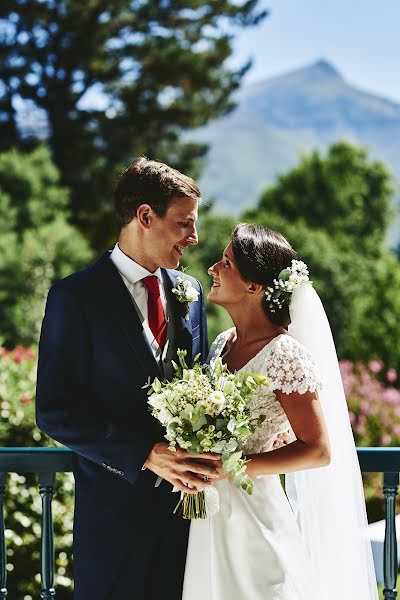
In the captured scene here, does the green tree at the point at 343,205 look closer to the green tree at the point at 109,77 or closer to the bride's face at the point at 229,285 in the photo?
the green tree at the point at 109,77

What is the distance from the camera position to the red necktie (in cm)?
265

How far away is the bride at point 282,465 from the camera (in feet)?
7.93

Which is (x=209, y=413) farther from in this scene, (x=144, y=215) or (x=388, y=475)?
(x=388, y=475)

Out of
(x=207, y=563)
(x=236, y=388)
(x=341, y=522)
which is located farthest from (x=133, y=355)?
(x=341, y=522)

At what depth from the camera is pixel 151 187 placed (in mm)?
2605

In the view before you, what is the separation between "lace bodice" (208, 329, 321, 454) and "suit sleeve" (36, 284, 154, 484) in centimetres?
32

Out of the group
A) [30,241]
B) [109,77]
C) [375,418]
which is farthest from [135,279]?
[109,77]

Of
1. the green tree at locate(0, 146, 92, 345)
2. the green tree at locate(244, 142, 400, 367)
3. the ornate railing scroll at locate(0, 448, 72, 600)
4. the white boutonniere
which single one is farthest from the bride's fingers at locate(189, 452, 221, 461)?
the green tree at locate(244, 142, 400, 367)

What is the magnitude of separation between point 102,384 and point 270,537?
2.11 ft

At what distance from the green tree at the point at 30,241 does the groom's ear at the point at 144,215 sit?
46.4ft

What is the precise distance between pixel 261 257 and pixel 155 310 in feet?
1.18

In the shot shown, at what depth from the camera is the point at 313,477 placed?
2705 millimetres

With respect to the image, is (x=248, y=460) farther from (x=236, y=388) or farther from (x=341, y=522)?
(x=341, y=522)

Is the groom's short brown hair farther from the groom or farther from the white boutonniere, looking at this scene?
the white boutonniere
